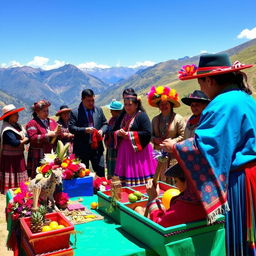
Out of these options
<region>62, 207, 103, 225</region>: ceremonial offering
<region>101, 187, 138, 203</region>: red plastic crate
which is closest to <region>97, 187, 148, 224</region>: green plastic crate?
<region>101, 187, 138, 203</region>: red plastic crate

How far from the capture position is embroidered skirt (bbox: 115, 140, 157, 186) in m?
5.29

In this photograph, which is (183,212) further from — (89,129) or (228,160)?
(89,129)

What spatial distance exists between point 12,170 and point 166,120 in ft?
11.5

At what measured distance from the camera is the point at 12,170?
273 inches

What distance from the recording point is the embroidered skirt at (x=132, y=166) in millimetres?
5285

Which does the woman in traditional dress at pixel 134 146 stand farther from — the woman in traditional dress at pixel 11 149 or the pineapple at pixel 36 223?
the pineapple at pixel 36 223

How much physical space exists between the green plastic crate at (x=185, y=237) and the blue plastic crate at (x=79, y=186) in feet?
5.53

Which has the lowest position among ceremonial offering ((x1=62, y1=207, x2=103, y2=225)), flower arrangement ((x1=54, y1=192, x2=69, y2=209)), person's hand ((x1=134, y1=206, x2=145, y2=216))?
ceremonial offering ((x1=62, y1=207, x2=103, y2=225))

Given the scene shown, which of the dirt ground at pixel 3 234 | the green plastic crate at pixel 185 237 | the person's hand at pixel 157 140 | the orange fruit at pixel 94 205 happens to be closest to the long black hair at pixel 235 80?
the green plastic crate at pixel 185 237

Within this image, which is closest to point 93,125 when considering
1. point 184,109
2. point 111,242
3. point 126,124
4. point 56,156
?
point 126,124

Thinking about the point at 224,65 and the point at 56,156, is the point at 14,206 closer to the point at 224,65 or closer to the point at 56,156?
the point at 56,156

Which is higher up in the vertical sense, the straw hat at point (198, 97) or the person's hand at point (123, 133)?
the straw hat at point (198, 97)

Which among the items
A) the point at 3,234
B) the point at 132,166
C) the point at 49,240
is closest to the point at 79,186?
the point at 132,166

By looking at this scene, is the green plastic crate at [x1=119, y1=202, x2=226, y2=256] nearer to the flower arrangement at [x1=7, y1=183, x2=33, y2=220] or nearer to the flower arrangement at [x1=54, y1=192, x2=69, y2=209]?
Answer: the flower arrangement at [x1=7, y1=183, x2=33, y2=220]
